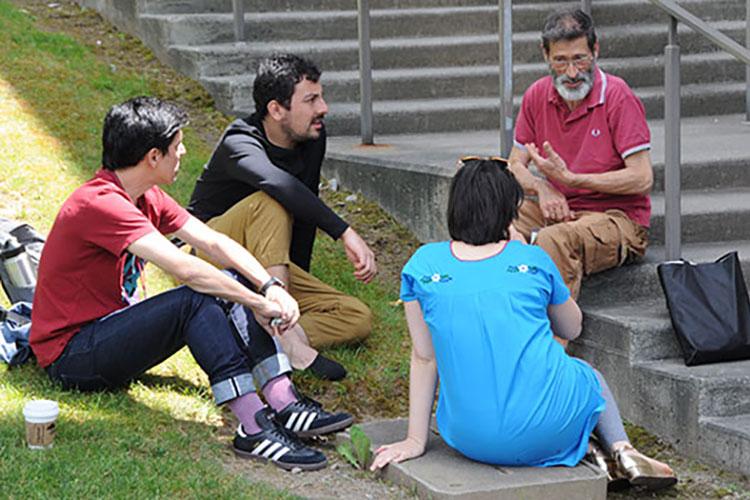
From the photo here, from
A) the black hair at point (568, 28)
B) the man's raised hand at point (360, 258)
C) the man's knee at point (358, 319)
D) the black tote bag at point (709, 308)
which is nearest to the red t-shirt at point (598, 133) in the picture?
the black hair at point (568, 28)

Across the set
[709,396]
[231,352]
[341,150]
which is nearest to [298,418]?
[231,352]

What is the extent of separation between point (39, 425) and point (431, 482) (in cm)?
131

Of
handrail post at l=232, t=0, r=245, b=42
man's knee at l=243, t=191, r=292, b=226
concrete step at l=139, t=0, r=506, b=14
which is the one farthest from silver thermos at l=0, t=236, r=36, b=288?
concrete step at l=139, t=0, r=506, b=14

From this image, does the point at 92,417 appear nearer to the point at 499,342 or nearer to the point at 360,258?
the point at 360,258

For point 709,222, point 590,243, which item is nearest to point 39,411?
point 590,243

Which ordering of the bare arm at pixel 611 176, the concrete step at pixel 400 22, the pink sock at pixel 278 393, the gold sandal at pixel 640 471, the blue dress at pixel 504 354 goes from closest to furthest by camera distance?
the blue dress at pixel 504 354 < the gold sandal at pixel 640 471 < the pink sock at pixel 278 393 < the bare arm at pixel 611 176 < the concrete step at pixel 400 22

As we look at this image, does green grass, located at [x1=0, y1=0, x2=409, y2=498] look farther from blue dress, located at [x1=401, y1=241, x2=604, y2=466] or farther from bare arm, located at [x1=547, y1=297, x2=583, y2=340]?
bare arm, located at [x1=547, y1=297, x2=583, y2=340]

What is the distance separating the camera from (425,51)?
27.1 ft

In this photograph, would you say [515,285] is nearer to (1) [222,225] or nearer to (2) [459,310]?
(2) [459,310]

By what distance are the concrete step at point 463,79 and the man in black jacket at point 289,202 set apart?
220 centimetres

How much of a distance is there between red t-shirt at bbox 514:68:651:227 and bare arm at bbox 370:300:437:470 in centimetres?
143

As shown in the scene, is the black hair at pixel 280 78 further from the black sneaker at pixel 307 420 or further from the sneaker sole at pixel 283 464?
the sneaker sole at pixel 283 464

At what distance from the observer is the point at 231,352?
4.53 m

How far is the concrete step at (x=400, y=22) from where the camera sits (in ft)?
27.8
